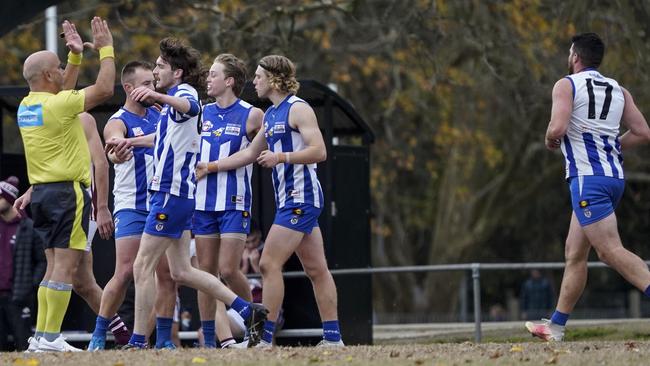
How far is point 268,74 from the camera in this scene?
1190cm

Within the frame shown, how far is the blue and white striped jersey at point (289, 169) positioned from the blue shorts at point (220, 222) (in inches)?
13.9

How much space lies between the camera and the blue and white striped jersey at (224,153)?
12.0 meters

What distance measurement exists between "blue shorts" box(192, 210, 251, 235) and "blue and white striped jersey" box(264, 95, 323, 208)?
354mm

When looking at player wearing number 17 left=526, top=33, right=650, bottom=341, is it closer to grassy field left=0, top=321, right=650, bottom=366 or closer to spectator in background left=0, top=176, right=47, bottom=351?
grassy field left=0, top=321, right=650, bottom=366

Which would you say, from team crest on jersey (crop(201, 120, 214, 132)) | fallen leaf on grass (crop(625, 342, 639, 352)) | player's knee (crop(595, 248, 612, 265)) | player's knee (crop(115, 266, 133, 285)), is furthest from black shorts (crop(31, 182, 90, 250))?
fallen leaf on grass (crop(625, 342, 639, 352))

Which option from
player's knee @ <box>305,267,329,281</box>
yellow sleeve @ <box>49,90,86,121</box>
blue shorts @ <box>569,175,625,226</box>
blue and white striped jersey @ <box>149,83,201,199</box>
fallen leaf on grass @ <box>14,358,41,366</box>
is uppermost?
yellow sleeve @ <box>49,90,86,121</box>

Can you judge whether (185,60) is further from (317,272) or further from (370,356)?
(370,356)

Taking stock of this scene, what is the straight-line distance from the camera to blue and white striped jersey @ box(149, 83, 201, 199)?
11.1 metres

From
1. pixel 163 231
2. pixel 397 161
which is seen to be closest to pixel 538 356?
pixel 163 231

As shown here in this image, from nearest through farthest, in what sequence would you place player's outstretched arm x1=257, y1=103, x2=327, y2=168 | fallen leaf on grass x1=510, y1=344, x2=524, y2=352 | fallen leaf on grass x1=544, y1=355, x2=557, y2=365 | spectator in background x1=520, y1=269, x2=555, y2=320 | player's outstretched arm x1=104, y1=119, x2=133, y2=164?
fallen leaf on grass x1=544, y1=355, x2=557, y2=365 → fallen leaf on grass x1=510, y1=344, x2=524, y2=352 → player's outstretched arm x1=257, y1=103, x2=327, y2=168 → player's outstretched arm x1=104, y1=119, x2=133, y2=164 → spectator in background x1=520, y1=269, x2=555, y2=320

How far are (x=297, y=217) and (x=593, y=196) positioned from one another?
2316 mm

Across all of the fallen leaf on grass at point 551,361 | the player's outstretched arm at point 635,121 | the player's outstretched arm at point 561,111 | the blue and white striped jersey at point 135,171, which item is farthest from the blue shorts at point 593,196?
the blue and white striped jersey at point 135,171

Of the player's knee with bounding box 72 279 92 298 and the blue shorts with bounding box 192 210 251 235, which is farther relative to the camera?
the player's knee with bounding box 72 279 92 298

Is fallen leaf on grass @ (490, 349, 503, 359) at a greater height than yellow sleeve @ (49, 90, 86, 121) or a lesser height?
lesser
